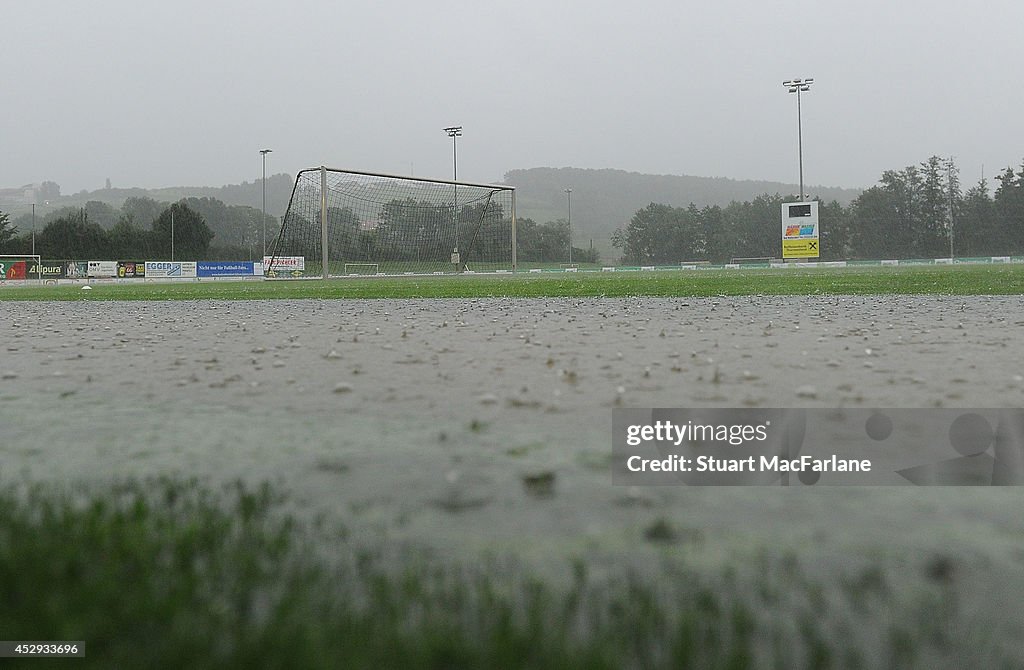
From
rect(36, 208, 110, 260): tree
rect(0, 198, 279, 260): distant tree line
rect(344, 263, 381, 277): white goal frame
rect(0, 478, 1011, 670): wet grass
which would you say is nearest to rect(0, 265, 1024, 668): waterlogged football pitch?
rect(0, 478, 1011, 670): wet grass

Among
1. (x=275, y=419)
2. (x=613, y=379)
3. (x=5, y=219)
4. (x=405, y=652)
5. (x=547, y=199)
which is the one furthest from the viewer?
(x=547, y=199)

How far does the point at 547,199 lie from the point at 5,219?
135 meters

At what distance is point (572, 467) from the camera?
6.05ft

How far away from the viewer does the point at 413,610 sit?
106cm

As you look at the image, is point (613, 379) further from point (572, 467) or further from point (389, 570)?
point (389, 570)

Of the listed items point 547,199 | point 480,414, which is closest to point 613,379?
point 480,414

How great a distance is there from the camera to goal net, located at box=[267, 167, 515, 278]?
30266 mm

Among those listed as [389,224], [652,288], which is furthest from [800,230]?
[652,288]

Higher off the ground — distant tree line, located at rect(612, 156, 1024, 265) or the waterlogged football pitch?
distant tree line, located at rect(612, 156, 1024, 265)

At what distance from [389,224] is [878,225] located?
226 ft

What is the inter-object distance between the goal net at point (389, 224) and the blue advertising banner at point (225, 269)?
24.3 m

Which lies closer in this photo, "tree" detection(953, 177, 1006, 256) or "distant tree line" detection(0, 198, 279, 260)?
"distant tree line" detection(0, 198, 279, 260)

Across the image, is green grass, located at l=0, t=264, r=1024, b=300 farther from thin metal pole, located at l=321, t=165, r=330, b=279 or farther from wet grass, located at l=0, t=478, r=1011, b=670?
wet grass, located at l=0, t=478, r=1011, b=670

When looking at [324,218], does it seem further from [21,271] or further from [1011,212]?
[1011,212]
